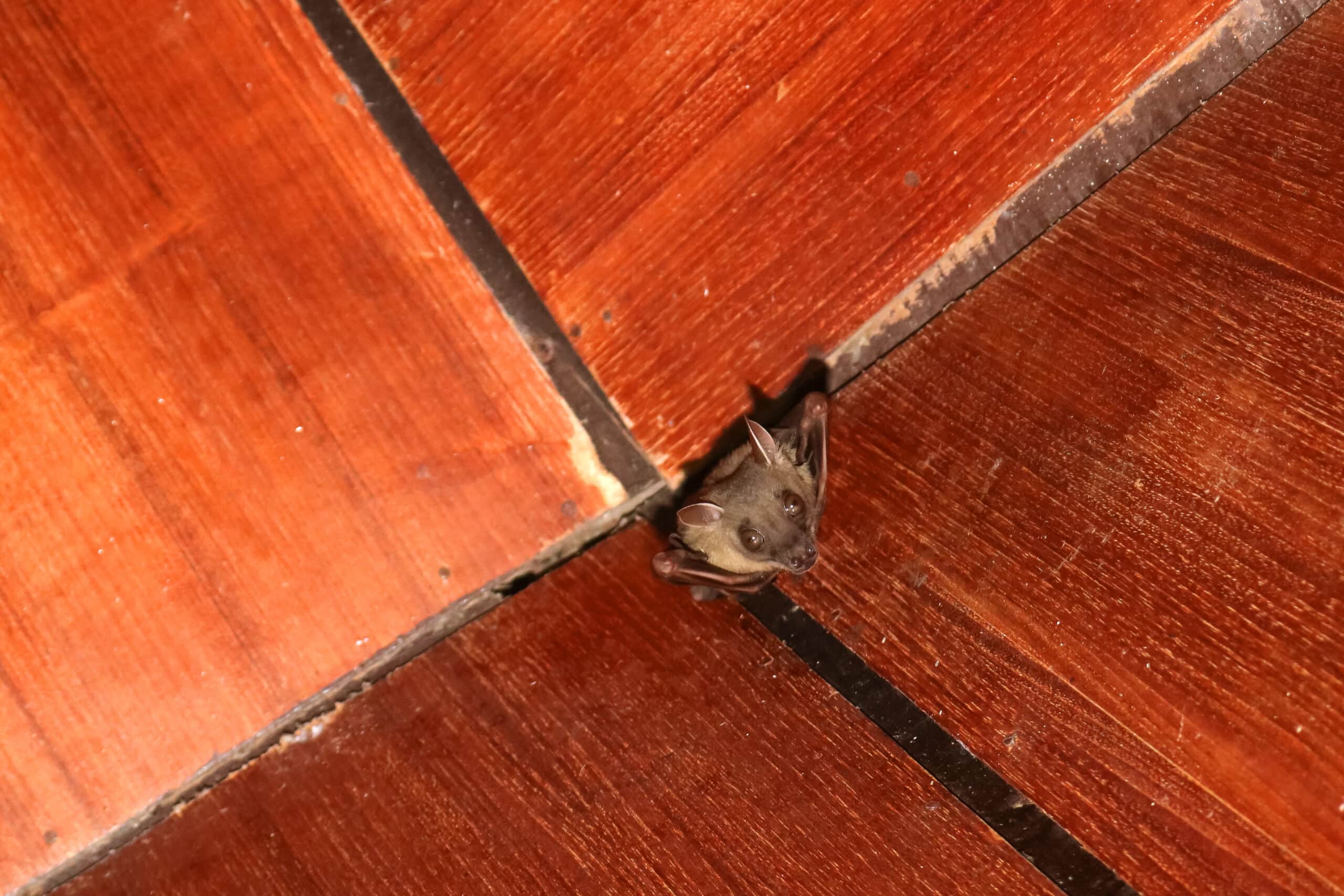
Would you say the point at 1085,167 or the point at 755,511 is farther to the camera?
the point at 755,511

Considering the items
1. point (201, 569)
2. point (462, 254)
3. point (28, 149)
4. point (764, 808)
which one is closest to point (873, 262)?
point (462, 254)

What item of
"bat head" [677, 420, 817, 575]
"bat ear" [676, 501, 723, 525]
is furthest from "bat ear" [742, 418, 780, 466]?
"bat ear" [676, 501, 723, 525]

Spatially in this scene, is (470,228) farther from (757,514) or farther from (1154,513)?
(1154,513)

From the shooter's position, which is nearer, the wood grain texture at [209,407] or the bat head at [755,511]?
the wood grain texture at [209,407]

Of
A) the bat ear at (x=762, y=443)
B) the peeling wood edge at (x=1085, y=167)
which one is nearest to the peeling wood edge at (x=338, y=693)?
the bat ear at (x=762, y=443)

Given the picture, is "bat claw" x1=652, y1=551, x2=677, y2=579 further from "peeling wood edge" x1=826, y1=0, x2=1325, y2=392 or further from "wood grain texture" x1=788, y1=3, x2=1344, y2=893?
"peeling wood edge" x1=826, y1=0, x2=1325, y2=392

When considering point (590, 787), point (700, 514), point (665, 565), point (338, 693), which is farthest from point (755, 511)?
point (338, 693)

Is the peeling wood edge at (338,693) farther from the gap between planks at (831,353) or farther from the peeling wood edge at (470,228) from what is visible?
the peeling wood edge at (470,228)
